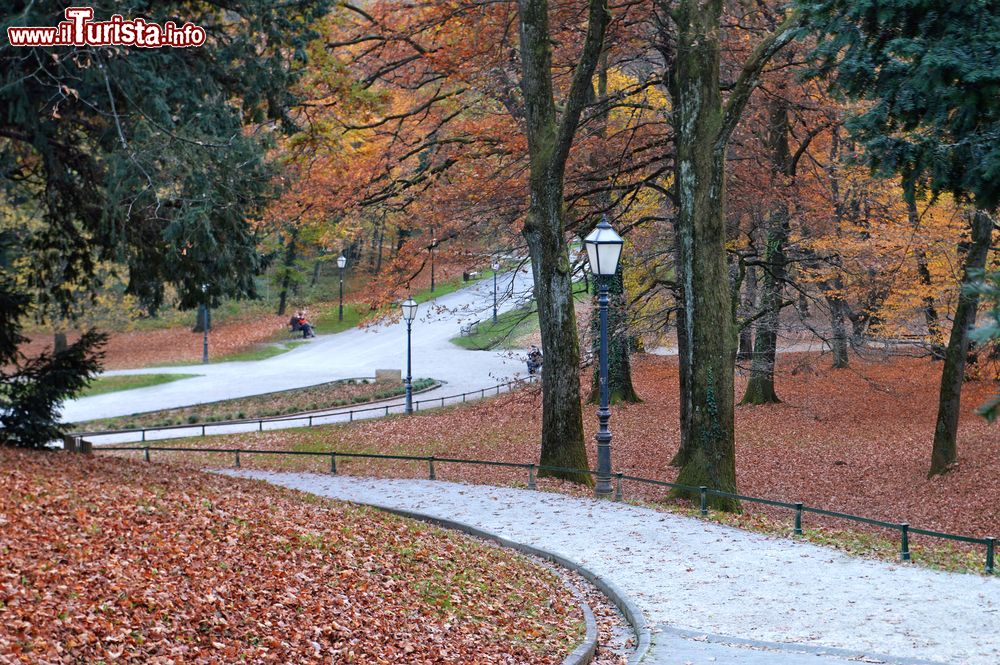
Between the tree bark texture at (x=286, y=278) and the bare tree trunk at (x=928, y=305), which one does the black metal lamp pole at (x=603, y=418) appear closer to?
the bare tree trunk at (x=928, y=305)

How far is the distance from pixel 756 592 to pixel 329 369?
36.5 meters

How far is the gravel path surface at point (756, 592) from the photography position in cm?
868

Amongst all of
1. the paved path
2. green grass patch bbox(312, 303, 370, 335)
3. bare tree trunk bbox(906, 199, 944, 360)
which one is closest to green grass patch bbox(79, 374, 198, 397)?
the paved path

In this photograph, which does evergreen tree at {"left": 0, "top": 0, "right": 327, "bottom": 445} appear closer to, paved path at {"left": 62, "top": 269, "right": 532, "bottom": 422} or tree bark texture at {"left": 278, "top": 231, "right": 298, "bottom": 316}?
paved path at {"left": 62, "top": 269, "right": 532, "bottom": 422}

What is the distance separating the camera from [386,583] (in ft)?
31.2

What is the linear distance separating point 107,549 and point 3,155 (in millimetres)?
9267

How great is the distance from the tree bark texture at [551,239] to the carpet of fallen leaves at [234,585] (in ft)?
20.7

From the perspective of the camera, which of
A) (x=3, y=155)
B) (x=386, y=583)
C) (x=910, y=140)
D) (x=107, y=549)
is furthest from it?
(x=3, y=155)

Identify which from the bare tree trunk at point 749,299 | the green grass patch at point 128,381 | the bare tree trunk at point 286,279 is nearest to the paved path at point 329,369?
the green grass patch at point 128,381

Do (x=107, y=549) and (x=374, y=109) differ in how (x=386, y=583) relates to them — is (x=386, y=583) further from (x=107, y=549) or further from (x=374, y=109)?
(x=374, y=109)

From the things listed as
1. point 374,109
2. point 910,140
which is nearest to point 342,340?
point 374,109

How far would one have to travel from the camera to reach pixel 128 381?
139ft

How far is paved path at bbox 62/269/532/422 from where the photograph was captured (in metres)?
37.3

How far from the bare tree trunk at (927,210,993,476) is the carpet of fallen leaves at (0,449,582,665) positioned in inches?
461
